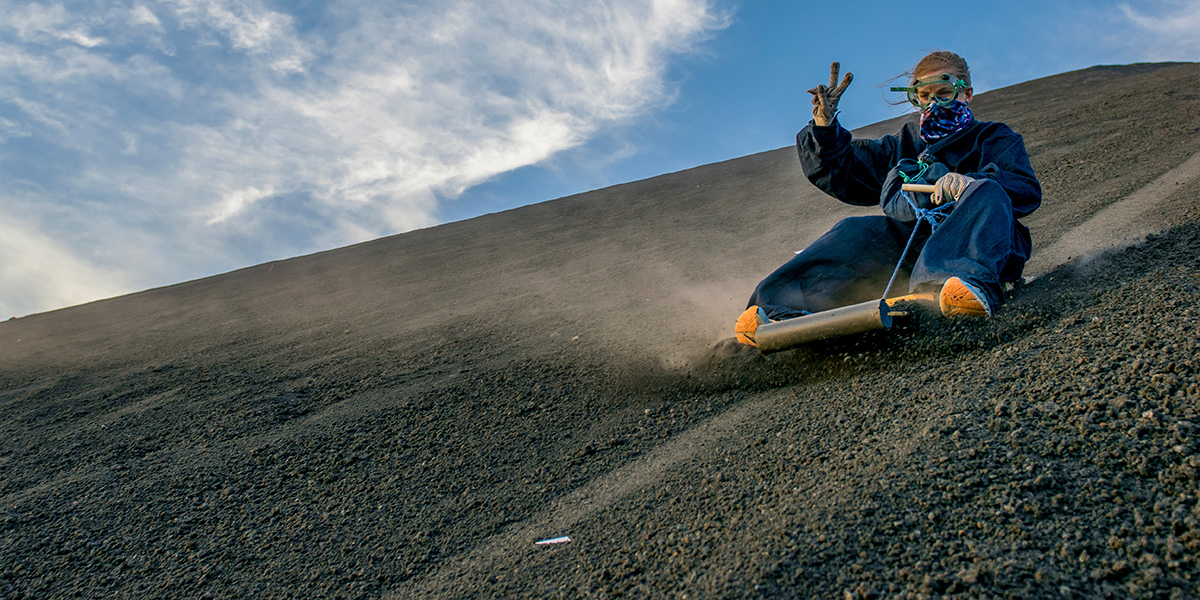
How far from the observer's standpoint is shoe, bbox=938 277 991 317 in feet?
8.29

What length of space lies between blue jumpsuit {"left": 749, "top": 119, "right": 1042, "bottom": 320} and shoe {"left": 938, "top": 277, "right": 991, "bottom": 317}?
0.22ft

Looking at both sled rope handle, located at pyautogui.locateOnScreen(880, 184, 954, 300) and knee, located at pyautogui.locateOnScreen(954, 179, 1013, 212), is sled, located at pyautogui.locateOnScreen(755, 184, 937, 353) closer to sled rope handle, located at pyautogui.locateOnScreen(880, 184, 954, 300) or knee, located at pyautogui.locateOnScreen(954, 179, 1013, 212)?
sled rope handle, located at pyautogui.locateOnScreen(880, 184, 954, 300)

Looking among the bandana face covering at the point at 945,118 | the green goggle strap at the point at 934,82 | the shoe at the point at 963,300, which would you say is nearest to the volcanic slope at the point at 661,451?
the shoe at the point at 963,300

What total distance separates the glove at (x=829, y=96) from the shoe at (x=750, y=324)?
0.96 m

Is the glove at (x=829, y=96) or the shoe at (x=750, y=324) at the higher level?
the glove at (x=829, y=96)

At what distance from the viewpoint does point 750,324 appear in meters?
2.87

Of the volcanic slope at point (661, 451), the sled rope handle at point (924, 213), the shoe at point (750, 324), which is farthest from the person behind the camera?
the sled rope handle at point (924, 213)

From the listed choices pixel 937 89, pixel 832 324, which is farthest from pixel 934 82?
pixel 832 324

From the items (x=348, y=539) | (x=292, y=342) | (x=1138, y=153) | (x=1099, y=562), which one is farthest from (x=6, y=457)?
(x=1138, y=153)

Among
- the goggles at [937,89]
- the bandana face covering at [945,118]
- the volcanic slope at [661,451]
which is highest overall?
the goggles at [937,89]

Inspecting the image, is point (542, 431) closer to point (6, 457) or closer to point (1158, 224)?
point (6, 457)

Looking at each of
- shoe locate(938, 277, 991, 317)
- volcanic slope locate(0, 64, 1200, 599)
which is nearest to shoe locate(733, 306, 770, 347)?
volcanic slope locate(0, 64, 1200, 599)

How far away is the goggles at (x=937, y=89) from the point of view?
309 cm

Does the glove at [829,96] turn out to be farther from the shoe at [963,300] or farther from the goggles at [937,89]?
the shoe at [963,300]
